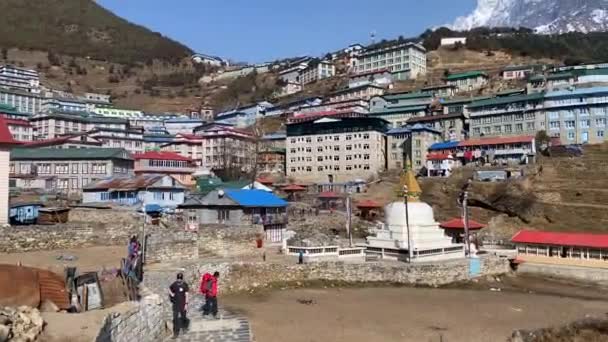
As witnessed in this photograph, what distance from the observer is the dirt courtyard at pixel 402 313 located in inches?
700

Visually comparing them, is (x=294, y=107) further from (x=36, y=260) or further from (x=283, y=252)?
(x=36, y=260)

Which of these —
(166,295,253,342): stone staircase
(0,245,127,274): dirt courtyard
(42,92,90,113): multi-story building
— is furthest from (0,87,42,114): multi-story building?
(166,295,253,342): stone staircase

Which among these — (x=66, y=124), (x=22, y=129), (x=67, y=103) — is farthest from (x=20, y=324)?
(x=67, y=103)

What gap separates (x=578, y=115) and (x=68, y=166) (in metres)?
61.1

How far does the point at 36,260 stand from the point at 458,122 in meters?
68.4

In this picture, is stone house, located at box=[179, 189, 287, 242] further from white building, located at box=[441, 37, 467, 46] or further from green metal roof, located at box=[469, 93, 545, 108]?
white building, located at box=[441, 37, 467, 46]

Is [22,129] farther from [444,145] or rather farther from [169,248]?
[169,248]

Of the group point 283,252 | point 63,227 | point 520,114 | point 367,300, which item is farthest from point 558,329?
point 520,114

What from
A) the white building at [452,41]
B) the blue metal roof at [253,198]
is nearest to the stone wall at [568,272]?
the blue metal roof at [253,198]

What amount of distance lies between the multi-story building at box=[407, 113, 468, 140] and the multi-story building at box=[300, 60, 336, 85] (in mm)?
52075

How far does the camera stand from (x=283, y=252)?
1216 inches

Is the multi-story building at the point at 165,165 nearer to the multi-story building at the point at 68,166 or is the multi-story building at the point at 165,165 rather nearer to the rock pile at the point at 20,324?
the multi-story building at the point at 68,166

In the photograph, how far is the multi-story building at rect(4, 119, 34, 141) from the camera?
259ft

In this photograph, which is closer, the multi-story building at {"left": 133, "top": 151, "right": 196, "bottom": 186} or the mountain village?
the mountain village
